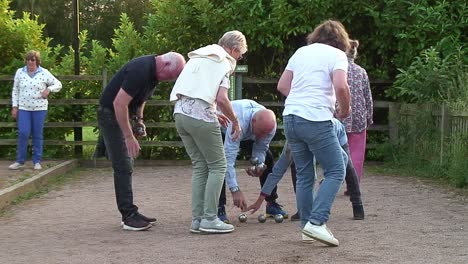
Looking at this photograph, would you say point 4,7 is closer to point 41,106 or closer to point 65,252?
point 41,106

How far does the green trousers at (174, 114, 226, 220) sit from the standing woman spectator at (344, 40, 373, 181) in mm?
2048

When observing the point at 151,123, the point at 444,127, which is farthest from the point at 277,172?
the point at 151,123

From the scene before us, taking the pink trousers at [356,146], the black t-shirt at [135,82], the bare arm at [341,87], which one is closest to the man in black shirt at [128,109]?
the black t-shirt at [135,82]

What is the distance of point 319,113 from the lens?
5770mm

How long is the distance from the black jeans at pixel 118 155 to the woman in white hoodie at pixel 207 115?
596mm

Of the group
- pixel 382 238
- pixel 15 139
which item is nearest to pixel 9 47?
pixel 15 139

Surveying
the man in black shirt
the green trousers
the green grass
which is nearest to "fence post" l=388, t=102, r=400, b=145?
the green grass

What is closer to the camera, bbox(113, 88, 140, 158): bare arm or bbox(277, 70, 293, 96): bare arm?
bbox(277, 70, 293, 96): bare arm

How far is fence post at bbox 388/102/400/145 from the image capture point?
481 inches

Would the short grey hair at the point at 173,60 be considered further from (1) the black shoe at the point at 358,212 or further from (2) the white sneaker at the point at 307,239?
(1) the black shoe at the point at 358,212

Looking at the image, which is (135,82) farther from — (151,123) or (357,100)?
(151,123)

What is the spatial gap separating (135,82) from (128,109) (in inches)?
13.0

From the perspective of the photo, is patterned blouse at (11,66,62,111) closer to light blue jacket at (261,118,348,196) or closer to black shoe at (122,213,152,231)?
black shoe at (122,213,152,231)

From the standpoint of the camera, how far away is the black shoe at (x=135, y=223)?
264 inches
